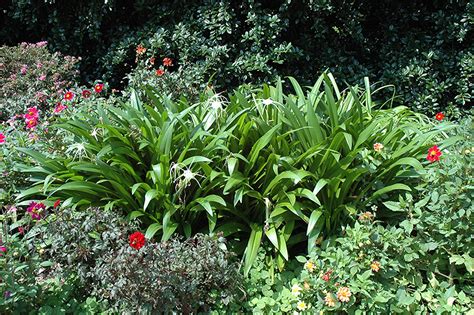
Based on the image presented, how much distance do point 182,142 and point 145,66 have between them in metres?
1.91

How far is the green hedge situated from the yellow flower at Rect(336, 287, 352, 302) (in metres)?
2.68

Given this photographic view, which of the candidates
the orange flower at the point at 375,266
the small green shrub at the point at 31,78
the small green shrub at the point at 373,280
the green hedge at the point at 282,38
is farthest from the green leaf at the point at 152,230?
the green hedge at the point at 282,38

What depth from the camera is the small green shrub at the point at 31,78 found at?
14.9 ft

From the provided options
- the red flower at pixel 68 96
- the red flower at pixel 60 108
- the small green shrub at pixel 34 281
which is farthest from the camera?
the red flower at pixel 68 96

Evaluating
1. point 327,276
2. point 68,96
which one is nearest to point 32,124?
point 68,96

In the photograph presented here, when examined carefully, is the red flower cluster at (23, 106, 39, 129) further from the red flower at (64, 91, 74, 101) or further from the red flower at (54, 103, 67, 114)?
the red flower at (64, 91, 74, 101)

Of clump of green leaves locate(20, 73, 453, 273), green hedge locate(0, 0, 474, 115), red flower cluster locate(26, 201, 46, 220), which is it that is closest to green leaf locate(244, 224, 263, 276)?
clump of green leaves locate(20, 73, 453, 273)

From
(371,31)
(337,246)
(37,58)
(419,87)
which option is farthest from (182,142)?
(371,31)

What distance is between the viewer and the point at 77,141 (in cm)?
341

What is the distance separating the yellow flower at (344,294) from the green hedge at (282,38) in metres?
2.68

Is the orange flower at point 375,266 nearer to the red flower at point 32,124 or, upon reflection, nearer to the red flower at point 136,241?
the red flower at point 136,241

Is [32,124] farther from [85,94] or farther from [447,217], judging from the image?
[447,217]

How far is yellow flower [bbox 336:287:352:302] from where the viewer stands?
2578mm

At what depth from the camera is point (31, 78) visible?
4848 mm
